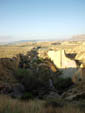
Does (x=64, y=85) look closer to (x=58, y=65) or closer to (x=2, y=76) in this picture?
(x=2, y=76)

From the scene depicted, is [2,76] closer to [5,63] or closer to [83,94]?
[5,63]

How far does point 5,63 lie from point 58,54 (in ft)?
41.8

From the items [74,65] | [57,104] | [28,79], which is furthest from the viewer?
[74,65]

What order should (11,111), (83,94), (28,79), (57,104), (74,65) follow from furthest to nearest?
(74,65)
(28,79)
(83,94)
(57,104)
(11,111)

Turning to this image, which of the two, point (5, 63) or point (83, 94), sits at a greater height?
point (5, 63)

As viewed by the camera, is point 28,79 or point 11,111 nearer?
point 11,111

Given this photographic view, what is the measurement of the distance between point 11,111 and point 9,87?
23.3 ft

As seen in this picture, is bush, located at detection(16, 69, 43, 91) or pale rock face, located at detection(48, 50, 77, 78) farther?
pale rock face, located at detection(48, 50, 77, 78)

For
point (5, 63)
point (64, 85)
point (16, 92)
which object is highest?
point (5, 63)

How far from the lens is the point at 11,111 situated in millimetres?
3512

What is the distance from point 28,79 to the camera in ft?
43.5

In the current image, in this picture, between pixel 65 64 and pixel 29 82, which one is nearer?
pixel 29 82

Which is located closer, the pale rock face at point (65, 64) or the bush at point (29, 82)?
the bush at point (29, 82)

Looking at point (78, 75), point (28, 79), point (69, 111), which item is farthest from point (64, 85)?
point (69, 111)
